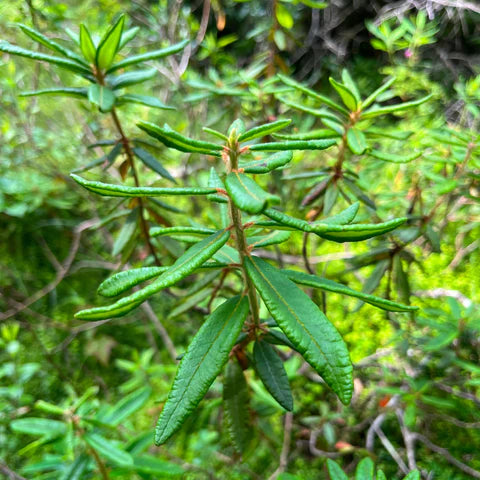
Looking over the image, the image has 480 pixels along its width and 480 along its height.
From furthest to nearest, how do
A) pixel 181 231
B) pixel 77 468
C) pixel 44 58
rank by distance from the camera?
pixel 77 468, pixel 44 58, pixel 181 231

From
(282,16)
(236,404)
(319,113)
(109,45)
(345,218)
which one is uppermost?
(282,16)

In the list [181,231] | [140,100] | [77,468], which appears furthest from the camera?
[77,468]

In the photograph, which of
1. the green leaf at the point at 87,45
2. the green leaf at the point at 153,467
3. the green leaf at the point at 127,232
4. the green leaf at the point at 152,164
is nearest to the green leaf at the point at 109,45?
the green leaf at the point at 87,45

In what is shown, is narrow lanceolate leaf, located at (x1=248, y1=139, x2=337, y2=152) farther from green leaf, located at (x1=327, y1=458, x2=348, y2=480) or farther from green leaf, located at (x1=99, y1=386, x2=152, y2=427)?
green leaf, located at (x1=99, y1=386, x2=152, y2=427)

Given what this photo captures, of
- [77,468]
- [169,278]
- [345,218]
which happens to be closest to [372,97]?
[345,218]

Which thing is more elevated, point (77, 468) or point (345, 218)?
point (345, 218)

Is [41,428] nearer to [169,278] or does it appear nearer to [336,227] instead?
[169,278]
